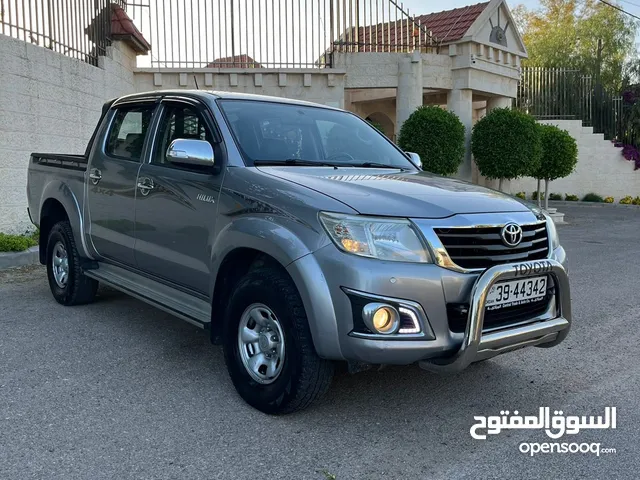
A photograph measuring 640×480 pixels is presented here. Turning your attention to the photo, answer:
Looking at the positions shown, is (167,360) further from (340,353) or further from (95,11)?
(95,11)

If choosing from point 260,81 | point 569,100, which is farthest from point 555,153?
point 260,81

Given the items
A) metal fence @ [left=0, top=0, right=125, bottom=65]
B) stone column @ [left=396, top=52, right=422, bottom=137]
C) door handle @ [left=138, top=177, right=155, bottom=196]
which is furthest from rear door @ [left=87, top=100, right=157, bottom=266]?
stone column @ [left=396, top=52, right=422, bottom=137]

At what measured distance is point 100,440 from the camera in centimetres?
339

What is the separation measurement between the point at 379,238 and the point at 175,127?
7.14 ft

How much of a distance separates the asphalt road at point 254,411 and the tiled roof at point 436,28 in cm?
1093

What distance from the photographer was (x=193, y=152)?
4.10 metres

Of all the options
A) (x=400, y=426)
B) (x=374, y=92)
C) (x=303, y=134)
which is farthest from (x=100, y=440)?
(x=374, y=92)

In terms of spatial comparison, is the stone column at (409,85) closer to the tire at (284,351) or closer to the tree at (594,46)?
the tree at (594,46)

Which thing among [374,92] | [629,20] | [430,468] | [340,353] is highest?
[629,20]

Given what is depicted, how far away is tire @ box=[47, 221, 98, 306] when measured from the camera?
591cm

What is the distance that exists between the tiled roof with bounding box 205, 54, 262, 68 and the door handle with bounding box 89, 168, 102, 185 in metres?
9.46

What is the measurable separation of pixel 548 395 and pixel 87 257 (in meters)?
3.90

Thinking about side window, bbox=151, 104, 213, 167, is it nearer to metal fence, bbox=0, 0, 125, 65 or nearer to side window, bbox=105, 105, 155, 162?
side window, bbox=105, 105, 155, 162

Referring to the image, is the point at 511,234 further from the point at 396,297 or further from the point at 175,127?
the point at 175,127
